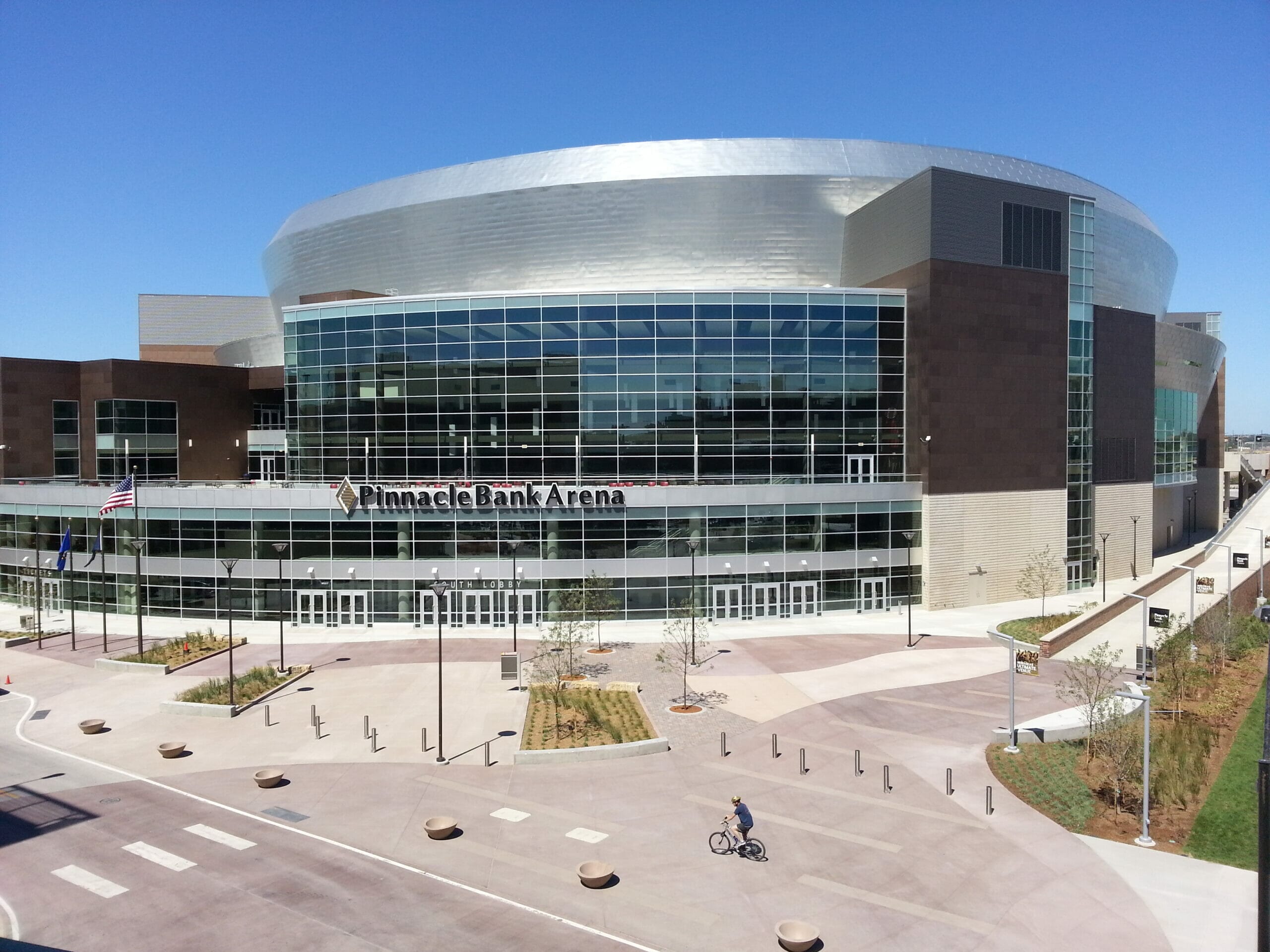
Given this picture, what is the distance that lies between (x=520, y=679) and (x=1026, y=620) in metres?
29.0

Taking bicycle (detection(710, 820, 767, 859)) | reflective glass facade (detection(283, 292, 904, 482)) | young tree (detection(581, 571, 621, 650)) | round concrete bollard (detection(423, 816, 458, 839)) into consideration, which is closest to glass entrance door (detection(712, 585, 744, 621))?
young tree (detection(581, 571, 621, 650))

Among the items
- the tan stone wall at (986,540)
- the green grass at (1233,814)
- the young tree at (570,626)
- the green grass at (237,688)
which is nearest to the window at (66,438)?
the green grass at (237,688)

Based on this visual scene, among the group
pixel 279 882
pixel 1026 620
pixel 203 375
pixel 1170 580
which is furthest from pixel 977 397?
pixel 203 375

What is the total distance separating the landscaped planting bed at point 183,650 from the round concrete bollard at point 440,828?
2338 cm

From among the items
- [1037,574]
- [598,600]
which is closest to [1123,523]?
[1037,574]

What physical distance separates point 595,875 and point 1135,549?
56.8 m

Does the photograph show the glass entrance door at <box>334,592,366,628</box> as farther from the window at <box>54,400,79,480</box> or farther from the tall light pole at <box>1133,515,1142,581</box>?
the tall light pole at <box>1133,515,1142,581</box>

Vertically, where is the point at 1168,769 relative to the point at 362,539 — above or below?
below

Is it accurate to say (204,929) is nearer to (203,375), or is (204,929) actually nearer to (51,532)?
(51,532)

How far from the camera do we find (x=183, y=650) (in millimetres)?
40250

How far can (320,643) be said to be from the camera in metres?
43.6

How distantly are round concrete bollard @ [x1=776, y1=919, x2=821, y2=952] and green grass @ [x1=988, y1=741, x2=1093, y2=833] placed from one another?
9.40 metres

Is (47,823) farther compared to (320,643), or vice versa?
(320,643)

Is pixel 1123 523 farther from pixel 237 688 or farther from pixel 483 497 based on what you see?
pixel 237 688
